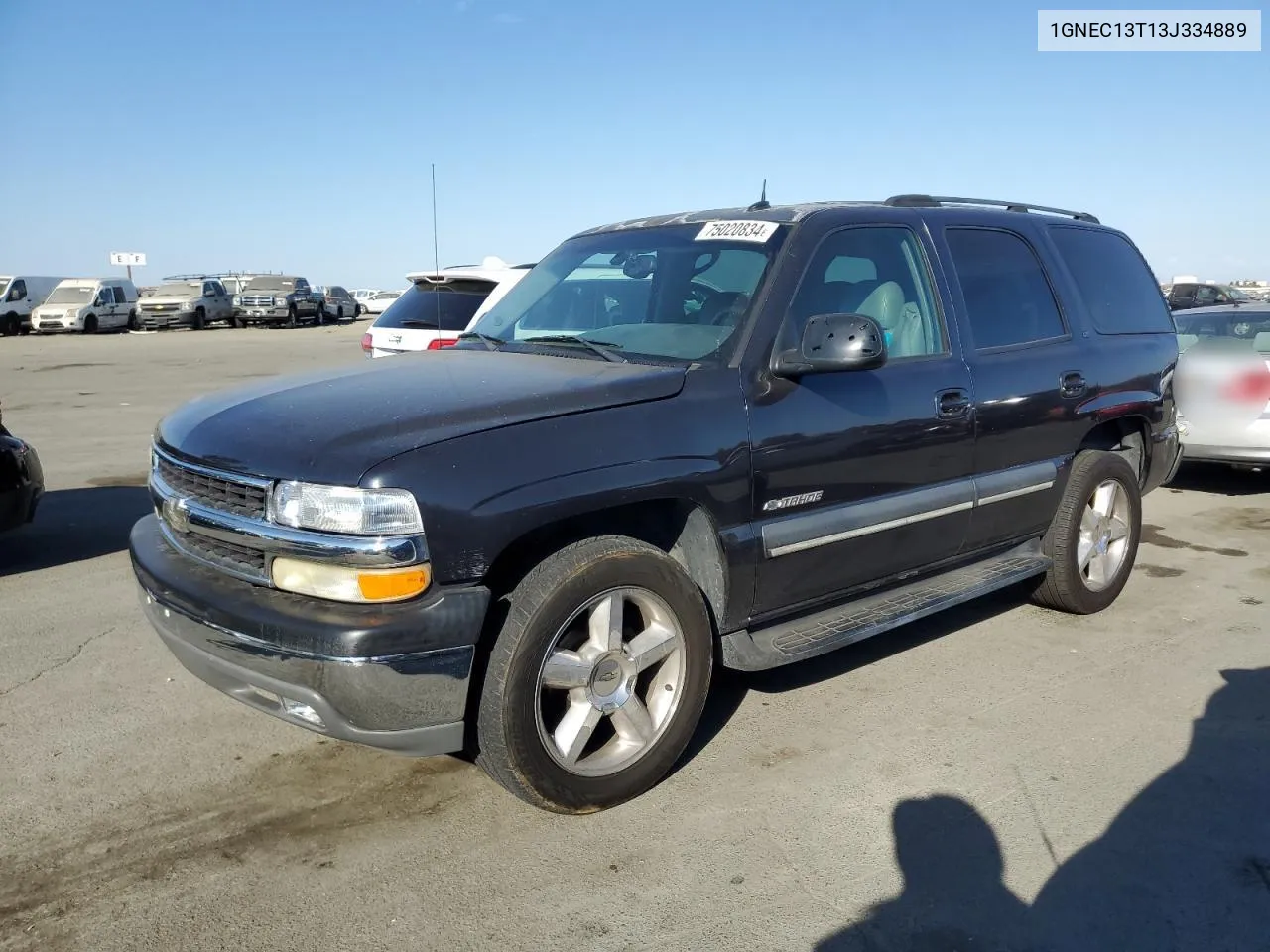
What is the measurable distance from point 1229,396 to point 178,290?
119ft

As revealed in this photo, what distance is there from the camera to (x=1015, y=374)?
4.59 meters

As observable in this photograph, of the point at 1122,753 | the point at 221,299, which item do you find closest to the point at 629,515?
the point at 1122,753

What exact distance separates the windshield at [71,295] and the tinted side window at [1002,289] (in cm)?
3325

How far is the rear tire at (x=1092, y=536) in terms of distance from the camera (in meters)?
5.04

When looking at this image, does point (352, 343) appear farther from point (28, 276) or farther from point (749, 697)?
point (749, 697)

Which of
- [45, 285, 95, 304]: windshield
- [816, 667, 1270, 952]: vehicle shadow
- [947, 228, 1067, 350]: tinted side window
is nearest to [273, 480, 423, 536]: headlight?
[816, 667, 1270, 952]: vehicle shadow

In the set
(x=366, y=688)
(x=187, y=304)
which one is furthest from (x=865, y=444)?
(x=187, y=304)

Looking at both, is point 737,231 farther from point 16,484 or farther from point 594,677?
point 16,484

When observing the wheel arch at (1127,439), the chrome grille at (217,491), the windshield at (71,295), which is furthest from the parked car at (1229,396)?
the windshield at (71,295)

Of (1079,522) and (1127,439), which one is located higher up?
(1127,439)

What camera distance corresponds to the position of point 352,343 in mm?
28719

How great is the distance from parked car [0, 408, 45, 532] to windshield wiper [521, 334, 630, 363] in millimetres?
3325

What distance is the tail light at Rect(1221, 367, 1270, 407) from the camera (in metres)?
7.71

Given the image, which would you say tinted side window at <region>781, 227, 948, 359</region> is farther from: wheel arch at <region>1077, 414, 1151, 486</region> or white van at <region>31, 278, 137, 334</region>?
white van at <region>31, 278, 137, 334</region>
